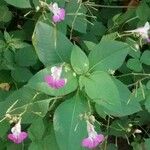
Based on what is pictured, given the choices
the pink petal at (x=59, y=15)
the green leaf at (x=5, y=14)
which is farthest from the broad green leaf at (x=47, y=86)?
the green leaf at (x=5, y=14)

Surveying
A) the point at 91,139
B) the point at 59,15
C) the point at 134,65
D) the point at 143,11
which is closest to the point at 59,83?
the point at 91,139

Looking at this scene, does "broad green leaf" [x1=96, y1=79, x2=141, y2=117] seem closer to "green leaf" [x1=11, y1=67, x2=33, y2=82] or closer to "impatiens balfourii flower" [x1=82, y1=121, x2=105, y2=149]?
"impatiens balfourii flower" [x1=82, y1=121, x2=105, y2=149]

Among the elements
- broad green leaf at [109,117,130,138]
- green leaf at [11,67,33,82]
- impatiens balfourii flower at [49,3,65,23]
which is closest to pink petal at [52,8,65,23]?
impatiens balfourii flower at [49,3,65,23]

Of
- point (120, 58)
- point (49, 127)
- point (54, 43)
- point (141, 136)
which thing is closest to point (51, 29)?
point (54, 43)

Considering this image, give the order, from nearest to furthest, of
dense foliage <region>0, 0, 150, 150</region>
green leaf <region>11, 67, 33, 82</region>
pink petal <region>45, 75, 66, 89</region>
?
pink petal <region>45, 75, 66, 89</region>
dense foliage <region>0, 0, 150, 150</region>
green leaf <region>11, 67, 33, 82</region>

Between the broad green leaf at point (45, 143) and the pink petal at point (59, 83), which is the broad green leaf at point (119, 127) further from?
the pink petal at point (59, 83)

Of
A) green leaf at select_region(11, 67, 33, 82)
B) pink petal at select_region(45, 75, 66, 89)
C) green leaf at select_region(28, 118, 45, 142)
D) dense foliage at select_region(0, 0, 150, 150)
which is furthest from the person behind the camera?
green leaf at select_region(11, 67, 33, 82)

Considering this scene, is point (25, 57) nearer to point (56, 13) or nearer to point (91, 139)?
point (56, 13)

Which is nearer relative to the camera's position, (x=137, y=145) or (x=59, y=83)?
(x=59, y=83)
